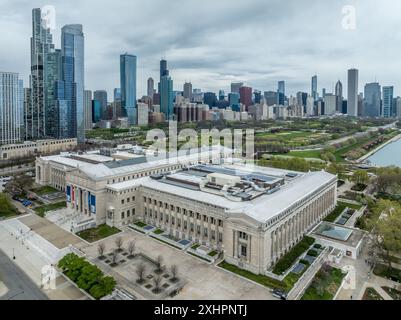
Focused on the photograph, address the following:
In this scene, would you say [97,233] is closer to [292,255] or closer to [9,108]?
[292,255]

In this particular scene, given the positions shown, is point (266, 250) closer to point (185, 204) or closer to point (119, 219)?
point (185, 204)

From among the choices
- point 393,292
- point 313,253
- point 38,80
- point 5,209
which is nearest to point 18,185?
point 5,209

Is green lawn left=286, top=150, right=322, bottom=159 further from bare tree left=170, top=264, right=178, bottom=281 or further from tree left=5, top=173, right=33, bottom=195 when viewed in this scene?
bare tree left=170, top=264, right=178, bottom=281

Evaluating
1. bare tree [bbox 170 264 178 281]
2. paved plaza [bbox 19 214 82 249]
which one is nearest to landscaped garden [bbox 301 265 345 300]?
bare tree [bbox 170 264 178 281]

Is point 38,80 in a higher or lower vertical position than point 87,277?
higher

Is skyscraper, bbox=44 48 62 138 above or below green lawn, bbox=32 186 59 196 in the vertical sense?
above

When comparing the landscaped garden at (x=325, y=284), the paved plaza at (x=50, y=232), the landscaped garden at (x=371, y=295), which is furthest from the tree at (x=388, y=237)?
the paved plaza at (x=50, y=232)
